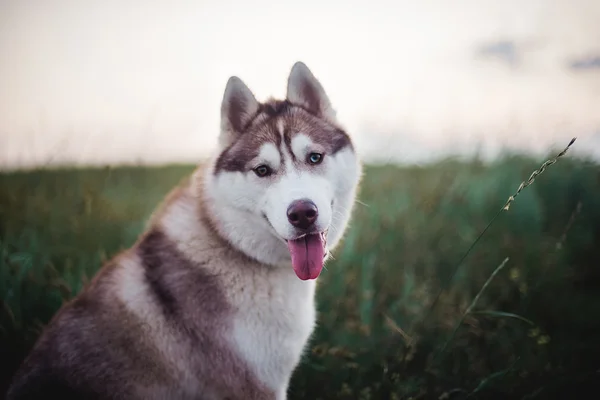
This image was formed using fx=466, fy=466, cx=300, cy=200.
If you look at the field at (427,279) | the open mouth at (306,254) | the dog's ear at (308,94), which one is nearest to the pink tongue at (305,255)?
the open mouth at (306,254)

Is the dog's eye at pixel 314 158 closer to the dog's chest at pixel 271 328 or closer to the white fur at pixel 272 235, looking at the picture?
the white fur at pixel 272 235

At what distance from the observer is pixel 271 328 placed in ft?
6.92

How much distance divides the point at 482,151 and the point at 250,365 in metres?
3.80

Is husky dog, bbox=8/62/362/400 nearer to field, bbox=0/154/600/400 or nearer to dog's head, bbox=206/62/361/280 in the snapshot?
dog's head, bbox=206/62/361/280

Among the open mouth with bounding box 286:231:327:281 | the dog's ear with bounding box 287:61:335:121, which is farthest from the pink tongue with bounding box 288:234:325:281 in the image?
the dog's ear with bounding box 287:61:335:121

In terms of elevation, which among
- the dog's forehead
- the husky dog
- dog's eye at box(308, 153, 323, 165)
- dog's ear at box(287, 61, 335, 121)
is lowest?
the husky dog

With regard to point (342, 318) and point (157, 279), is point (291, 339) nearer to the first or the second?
point (157, 279)

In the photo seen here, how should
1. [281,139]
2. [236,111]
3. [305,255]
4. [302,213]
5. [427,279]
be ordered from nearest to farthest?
[302,213] < [305,255] < [281,139] < [236,111] < [427,279]

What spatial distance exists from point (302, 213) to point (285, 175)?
0.27 m

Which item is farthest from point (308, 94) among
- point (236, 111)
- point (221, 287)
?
point (221, 287)

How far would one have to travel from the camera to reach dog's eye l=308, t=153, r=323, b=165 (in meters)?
2.21

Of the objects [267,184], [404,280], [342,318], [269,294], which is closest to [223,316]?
[269,294]

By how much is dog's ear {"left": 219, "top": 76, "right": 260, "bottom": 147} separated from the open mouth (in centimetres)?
66

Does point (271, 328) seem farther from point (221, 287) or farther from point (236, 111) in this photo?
point (236, 111)
